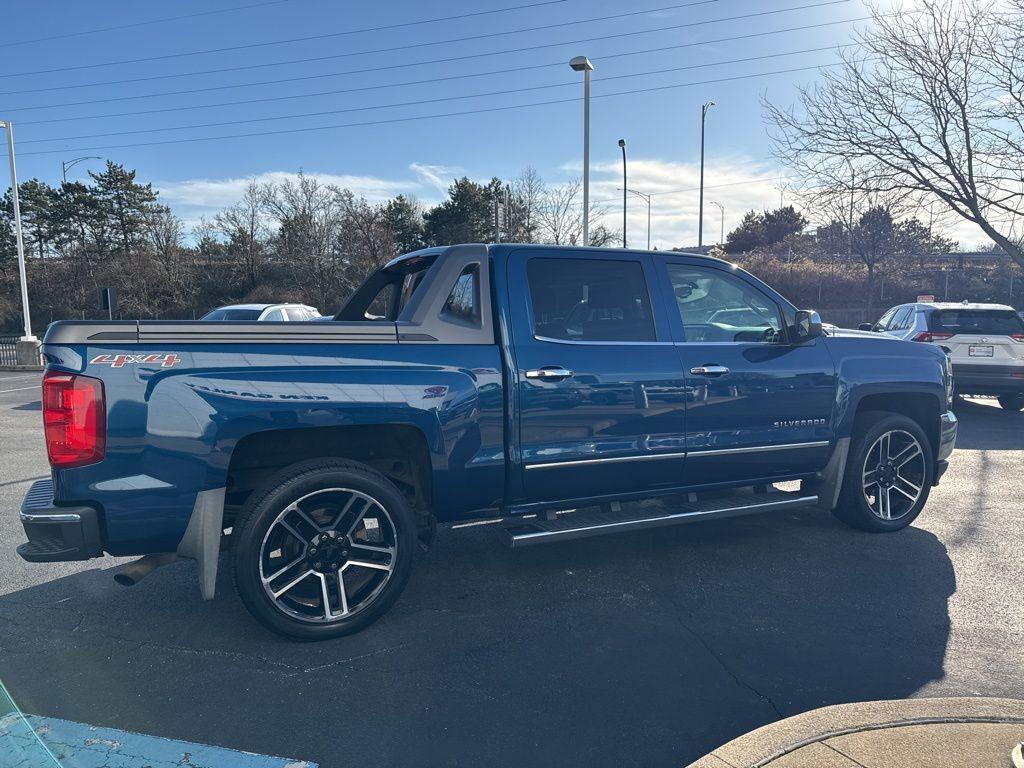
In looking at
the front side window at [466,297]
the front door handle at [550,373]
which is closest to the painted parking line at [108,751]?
the front door handle at [550,373]

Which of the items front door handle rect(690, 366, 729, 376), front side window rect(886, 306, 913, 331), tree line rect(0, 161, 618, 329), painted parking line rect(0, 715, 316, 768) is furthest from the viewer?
tree line rect(0, 161, 618, 329)

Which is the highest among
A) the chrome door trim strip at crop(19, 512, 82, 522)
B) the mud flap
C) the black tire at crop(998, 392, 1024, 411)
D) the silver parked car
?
the silver parked car

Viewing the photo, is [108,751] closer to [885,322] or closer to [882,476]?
[882,476]

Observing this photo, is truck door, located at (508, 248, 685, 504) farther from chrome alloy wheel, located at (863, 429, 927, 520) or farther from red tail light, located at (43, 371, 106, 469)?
red tail light, located at (43, 371, 106, 469)

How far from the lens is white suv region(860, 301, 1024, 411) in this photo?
1106 centimetres

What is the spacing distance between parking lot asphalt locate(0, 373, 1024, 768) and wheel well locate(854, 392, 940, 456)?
0.84m

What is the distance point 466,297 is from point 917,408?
12.3 feet

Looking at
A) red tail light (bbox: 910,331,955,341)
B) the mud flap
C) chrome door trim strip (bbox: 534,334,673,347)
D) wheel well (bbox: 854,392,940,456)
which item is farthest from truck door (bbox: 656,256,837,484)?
red tail light (bbox: 910,331,955,341)

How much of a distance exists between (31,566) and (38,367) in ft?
73.0

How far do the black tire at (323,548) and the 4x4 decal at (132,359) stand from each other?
0.74m

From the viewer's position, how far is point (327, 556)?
143 inches

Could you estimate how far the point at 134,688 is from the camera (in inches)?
125

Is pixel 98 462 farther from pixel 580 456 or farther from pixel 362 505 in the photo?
pixel 580 456

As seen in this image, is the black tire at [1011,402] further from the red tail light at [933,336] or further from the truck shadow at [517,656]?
the truck shadow at [517,656]
